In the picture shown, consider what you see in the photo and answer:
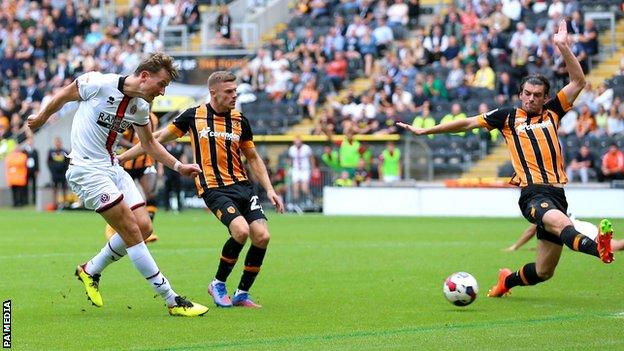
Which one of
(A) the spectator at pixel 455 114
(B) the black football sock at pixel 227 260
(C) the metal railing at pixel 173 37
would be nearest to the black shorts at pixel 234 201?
(B) the black football sock at pixel 227 260

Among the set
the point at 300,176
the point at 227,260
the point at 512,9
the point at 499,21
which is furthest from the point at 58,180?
the point at 227,260

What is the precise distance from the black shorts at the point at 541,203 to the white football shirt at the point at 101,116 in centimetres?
337

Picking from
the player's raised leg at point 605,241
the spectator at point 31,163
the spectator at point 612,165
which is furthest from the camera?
the spectator at point 31,163

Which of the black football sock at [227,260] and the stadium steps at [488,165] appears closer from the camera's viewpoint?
the black football sock at [227,260]

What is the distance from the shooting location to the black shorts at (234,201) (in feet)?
37.9

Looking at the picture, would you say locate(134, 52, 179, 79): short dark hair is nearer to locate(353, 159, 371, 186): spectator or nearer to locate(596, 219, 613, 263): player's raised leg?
locate(596, 219, 613, 263): player's raised leg

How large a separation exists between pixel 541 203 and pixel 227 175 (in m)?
2.80

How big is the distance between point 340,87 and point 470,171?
631 cm

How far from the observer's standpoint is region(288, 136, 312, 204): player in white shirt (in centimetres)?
3136

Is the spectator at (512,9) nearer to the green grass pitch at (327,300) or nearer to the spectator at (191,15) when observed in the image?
the spectator at (191,15)

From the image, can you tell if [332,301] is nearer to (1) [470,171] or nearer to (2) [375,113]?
(1) [470,171]

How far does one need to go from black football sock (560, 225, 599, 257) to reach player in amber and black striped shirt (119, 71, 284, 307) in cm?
254

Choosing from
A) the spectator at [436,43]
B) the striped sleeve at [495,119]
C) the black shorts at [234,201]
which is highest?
the spectator at [436,43]

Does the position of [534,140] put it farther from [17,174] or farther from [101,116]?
[17,174]
